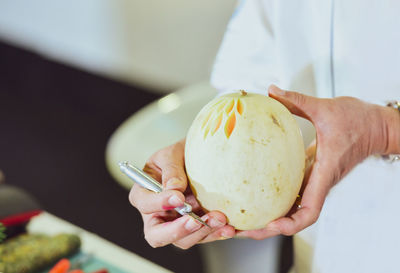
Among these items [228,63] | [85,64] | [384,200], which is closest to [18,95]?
[85,64]

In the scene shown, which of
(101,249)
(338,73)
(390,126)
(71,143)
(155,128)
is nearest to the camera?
(390,126)

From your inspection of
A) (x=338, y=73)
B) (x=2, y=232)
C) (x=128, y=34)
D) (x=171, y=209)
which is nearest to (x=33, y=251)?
(x=2, y=232)

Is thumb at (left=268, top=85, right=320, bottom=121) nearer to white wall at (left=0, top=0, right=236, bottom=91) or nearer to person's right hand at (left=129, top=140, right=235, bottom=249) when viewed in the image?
person's right hand at (left=129, top=140, right=235, bottom=249)

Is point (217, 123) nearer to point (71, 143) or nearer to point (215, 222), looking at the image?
point (215, 222)

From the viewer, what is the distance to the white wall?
3156 mm

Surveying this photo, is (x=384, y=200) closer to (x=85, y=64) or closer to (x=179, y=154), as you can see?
(x=179, y=154)

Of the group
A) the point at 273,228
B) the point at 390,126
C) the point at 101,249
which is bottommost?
the point at 101,249

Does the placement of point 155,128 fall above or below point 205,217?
below

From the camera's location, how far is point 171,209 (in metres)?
0.79

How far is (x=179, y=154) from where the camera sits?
84cm

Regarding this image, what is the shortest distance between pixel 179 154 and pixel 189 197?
73 millimetres

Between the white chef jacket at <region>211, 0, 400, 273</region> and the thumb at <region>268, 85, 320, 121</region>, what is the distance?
190 mm

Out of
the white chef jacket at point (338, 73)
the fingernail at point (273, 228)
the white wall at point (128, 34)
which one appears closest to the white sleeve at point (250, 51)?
the white chef jacket at point (338, 73)

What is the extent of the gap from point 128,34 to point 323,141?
9.80 ft
